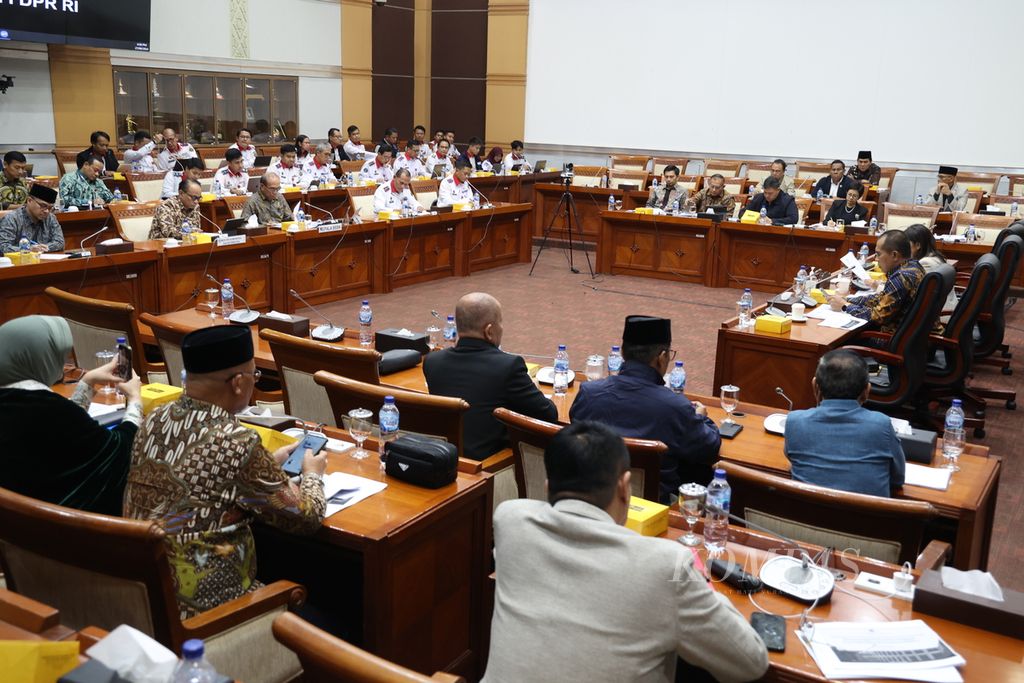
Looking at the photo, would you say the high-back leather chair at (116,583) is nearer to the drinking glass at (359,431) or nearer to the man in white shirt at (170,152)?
the drinking glass at (359,431)

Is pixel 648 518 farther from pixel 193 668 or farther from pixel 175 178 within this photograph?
pixel 175 178

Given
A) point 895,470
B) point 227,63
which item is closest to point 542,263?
point 227,63

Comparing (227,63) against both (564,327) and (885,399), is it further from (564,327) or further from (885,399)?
(885,399)

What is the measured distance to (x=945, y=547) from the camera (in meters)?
2.67

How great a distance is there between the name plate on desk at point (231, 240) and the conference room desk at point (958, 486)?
464 cm

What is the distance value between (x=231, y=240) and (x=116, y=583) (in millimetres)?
5562

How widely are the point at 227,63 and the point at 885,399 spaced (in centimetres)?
1116

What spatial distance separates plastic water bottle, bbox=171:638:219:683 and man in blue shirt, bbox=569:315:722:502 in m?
1.89

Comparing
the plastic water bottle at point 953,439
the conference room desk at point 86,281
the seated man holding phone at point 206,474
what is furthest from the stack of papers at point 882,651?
the conference room desk at point 86,281

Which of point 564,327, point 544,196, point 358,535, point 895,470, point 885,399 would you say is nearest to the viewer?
point 358,535

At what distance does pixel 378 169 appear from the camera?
12.8 m

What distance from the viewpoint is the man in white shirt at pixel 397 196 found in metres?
9.52

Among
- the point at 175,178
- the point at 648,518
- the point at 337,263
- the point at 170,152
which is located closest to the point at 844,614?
the point at 648,518

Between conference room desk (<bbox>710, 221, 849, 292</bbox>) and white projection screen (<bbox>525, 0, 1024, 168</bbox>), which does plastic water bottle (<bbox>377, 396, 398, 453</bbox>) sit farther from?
white projection screen (<bbox>525, 0, 1024, 168</bbox>)
